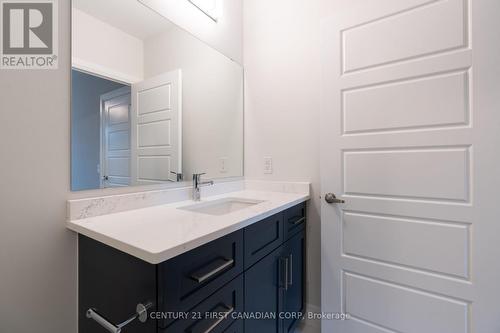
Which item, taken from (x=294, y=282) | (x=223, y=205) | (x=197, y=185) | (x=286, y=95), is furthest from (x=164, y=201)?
(x=286, y=95)

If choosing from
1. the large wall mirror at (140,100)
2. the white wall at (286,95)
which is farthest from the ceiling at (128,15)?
the white wall at (286,95)

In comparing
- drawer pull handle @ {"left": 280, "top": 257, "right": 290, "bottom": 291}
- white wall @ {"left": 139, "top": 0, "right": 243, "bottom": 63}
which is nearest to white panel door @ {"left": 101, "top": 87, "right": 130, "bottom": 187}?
white wall @ {"left": 139, "top": 0, "right": 243, "bottom": 63}

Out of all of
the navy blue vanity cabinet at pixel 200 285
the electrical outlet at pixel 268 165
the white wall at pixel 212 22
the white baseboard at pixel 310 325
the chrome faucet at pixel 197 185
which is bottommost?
the white baseboard at pixel 310 325

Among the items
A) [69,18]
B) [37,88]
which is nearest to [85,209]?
[37,88]

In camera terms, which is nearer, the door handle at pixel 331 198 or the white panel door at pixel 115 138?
the white panel door at pixel 115 138

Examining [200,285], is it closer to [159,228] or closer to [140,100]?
[159,228]

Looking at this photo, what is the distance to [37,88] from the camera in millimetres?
854

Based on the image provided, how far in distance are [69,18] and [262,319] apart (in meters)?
1.56

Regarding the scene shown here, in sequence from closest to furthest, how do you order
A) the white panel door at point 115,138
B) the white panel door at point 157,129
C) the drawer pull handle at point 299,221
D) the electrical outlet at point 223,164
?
the white panel door at point 115,138, the white panel door at point 157,129, the drawer pull handle at point 299,221, the electrical outlet at point 223,164

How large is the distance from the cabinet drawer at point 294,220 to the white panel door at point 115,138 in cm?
90

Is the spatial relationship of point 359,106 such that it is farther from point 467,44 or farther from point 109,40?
point 109,40

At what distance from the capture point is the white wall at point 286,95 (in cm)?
161

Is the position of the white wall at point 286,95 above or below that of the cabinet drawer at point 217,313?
above

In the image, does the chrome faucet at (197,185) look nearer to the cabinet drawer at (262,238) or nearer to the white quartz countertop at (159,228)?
the white quartz countertop at (159,228)
